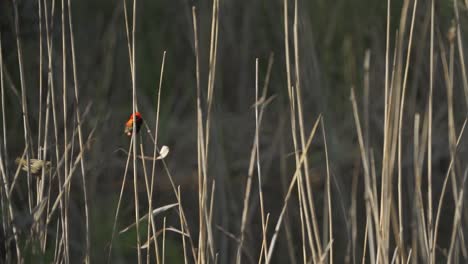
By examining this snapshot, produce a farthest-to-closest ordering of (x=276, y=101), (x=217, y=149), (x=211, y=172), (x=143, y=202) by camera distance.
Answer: (x=276, y=101) < (x=143, y=202) < (x=211, y=172) < (x=217, y=149)

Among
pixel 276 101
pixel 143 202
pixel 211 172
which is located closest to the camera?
pixel 211 172

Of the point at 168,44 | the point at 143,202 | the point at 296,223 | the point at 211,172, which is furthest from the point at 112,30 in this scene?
the point at 211,172

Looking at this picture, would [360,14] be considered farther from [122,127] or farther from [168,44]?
[122,127]

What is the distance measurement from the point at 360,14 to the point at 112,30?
706mm

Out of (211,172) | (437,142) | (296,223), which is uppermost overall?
(211,172)

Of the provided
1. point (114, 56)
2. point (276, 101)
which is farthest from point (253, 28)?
point (114, 56)

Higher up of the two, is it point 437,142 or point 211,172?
point 211,172

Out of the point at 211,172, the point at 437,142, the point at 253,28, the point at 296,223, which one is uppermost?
the point at 253,28

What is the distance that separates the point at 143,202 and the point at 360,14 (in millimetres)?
815

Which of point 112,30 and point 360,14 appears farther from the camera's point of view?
point 360,14

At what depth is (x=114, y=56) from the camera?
233 centimetres

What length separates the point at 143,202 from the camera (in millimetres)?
2229

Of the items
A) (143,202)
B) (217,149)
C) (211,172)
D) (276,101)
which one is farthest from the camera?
(276,101)

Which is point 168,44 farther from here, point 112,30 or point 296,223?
point 296,223
